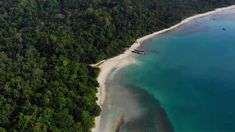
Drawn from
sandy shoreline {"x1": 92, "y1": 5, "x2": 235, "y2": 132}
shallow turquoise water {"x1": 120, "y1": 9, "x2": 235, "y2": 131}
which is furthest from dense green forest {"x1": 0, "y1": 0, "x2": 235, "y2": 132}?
shallow turquoise water {"x1": 120, "y1": 9, "x2": 235, "y2": 131}

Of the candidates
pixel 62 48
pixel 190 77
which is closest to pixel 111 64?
pixel 62 48

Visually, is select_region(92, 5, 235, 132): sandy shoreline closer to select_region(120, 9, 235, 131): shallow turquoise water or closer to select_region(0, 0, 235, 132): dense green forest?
select_region(0, 0, 235, 132): dense green forest

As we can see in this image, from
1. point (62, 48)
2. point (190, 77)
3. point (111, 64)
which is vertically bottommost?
point (190, 77)

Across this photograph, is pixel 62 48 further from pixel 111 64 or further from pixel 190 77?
pixel 190 77

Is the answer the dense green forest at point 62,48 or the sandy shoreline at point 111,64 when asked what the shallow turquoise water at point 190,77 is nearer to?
the sandy shoreline at point 111,64

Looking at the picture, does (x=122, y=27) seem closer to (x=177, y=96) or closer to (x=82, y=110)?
(x=177, y=96)

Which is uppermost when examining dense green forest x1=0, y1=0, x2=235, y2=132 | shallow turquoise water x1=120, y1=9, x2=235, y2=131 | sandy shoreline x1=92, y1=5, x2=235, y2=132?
dense green forest x1=0, y1=0, x2=235, y2=132

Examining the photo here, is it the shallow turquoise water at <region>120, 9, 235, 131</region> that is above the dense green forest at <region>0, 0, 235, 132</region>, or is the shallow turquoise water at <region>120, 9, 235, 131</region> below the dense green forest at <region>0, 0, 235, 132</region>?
below
